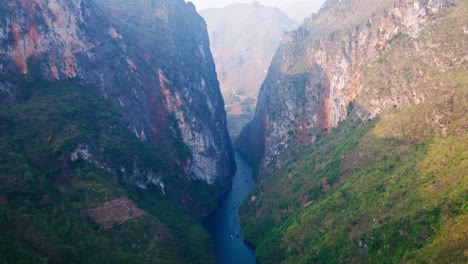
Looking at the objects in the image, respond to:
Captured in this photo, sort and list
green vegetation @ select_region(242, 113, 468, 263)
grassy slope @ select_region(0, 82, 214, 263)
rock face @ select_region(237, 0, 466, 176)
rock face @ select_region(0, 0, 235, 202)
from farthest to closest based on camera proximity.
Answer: rock face @ select_region(237, 0, 466, 176), rock face @ select_region(0, 0, 235, 202), grassy slope @ select_region(0, 82, 214, 263), green vegetation @ select_region(242, 113, 468, 263)

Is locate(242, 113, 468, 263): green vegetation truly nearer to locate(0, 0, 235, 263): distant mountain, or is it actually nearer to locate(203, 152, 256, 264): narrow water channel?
locate(203, 152, 256, 264): narrow water channel

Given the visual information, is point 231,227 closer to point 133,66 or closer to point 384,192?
point 384,192

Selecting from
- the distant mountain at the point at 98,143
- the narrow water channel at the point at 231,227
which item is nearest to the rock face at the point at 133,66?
the distant mountain at the point at 98,143

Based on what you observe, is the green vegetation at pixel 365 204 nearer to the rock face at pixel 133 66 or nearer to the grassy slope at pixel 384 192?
the grassy slope at pixel 384 192

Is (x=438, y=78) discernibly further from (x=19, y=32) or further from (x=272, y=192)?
(x=19, y=32)

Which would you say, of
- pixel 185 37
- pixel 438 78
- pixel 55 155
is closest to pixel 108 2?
pixel 185 37

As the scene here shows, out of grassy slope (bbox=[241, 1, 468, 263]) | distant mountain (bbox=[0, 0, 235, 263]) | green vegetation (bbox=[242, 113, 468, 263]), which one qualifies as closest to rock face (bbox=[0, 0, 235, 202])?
distant mountain (bbox=[0, 0, 235, 263])
